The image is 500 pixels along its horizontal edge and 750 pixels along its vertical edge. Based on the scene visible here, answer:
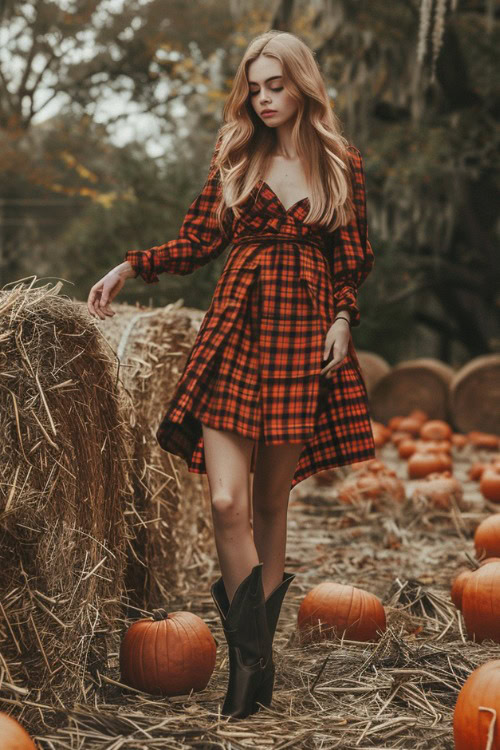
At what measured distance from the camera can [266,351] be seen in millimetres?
2463

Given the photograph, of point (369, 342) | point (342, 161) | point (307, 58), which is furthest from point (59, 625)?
point (369, 342)

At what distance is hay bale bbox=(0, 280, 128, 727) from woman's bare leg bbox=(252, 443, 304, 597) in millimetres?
437

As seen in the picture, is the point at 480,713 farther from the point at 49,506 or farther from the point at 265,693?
the point at 49,506

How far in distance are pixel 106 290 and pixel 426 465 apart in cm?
430

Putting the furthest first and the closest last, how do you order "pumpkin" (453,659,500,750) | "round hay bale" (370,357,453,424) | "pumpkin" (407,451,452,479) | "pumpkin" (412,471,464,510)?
"round hay bale" (370,357,453,424)
"pumpkin" (407,451,452,479)
"pumpkin" (412,471,464,510)
"pumpkin" (453,659,500,750)

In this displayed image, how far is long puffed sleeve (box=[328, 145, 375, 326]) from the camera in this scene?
8.50 feet

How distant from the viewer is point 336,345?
2.47 m

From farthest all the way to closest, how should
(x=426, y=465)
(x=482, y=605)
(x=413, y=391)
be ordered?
(x=413, y=391) → (x=426, y=465) → (x=482, y=605)

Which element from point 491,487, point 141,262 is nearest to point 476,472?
point 491,487

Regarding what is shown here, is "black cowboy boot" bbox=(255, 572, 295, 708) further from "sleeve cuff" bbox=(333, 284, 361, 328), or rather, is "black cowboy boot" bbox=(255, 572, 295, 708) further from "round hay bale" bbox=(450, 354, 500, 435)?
"round hay bale" bbox=(450, 354, 500, 435)

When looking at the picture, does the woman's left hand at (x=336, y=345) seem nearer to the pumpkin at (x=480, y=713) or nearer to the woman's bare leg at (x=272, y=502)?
the woman's bare leg at (x=272, y=502)

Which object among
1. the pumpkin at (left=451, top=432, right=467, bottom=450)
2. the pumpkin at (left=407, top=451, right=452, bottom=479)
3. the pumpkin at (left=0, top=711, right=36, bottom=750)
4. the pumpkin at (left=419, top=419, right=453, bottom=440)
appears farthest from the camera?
the pumpkin at (left=451, top=432, right=467, bottom=450)

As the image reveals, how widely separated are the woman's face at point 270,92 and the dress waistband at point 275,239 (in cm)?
31

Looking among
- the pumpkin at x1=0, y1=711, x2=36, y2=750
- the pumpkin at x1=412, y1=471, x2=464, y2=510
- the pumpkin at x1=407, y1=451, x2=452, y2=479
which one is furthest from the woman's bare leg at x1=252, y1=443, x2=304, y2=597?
the pumpkin at x1=407, y1=451, x2=452, y2=479
